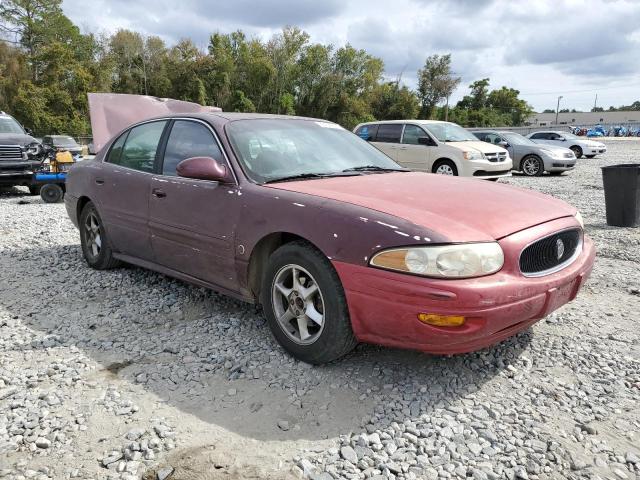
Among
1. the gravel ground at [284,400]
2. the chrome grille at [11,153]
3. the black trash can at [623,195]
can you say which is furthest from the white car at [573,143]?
the gravel ground at [284,400]

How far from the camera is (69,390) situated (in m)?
2.87

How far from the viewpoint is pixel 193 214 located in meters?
3.65

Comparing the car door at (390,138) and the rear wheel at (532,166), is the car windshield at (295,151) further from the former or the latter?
the rear wheel at (532,166)

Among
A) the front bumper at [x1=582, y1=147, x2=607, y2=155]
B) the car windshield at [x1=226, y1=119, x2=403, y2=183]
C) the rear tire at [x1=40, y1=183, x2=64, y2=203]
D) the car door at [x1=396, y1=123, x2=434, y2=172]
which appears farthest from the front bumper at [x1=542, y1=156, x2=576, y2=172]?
the rear tire at [x1=40, y1=183, x2=64, y2=203]

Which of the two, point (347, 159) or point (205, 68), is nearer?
point (347, 159)

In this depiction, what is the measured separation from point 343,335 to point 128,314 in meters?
2.03

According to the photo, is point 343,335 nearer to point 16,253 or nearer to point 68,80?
point 16,253

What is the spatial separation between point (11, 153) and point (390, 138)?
8711mm

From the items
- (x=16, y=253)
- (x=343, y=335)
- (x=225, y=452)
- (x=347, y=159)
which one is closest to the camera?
(x=225, y=452)

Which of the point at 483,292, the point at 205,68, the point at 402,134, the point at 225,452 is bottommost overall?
the point at 225,452

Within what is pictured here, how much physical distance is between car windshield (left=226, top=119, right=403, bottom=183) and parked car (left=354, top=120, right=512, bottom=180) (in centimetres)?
770

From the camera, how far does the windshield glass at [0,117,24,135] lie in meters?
11.9

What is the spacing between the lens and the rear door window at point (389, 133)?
41.7 ft

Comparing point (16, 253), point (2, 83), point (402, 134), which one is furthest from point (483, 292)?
point (2, 83)
